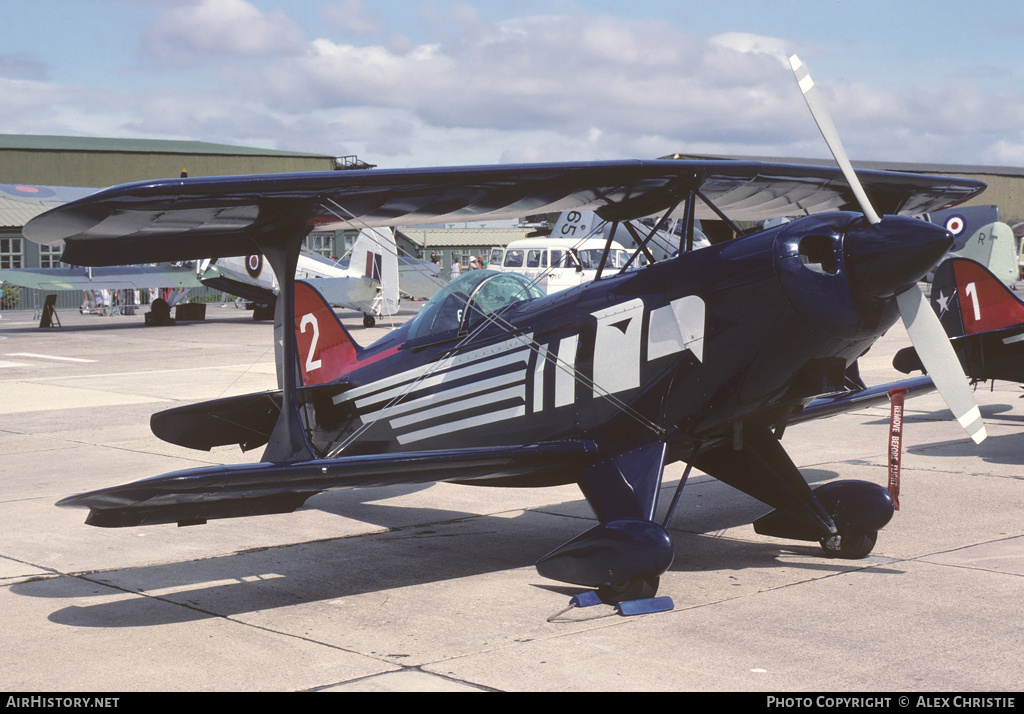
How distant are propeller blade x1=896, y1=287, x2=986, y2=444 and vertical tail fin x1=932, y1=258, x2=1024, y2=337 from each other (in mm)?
6028

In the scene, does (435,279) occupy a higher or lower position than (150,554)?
higher

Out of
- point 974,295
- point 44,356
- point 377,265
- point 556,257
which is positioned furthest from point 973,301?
point 377,265

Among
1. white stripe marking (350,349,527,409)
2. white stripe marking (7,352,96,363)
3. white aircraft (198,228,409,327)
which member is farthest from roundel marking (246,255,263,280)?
white stripe marking (350,349,527,409)

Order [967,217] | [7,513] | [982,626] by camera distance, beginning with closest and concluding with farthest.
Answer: [982,626] < [7,513] < [967,217]

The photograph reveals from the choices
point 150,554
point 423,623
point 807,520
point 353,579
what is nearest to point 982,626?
point 807,520

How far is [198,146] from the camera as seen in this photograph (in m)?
69.7

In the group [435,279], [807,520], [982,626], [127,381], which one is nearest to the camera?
[982,626]

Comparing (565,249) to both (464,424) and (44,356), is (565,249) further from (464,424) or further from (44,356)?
(464,424)

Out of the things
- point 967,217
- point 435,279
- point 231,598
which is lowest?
point 231,598

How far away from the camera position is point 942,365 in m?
6.04

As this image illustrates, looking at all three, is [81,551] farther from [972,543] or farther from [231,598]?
[972,543]

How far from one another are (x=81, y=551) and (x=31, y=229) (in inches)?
104

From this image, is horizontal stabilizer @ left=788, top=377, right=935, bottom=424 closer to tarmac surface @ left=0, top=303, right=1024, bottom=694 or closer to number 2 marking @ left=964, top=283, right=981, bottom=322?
tarmac surface @ left=0, top=303, right=1024, bottom=694

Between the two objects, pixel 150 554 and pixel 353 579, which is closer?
pixel 353 579
